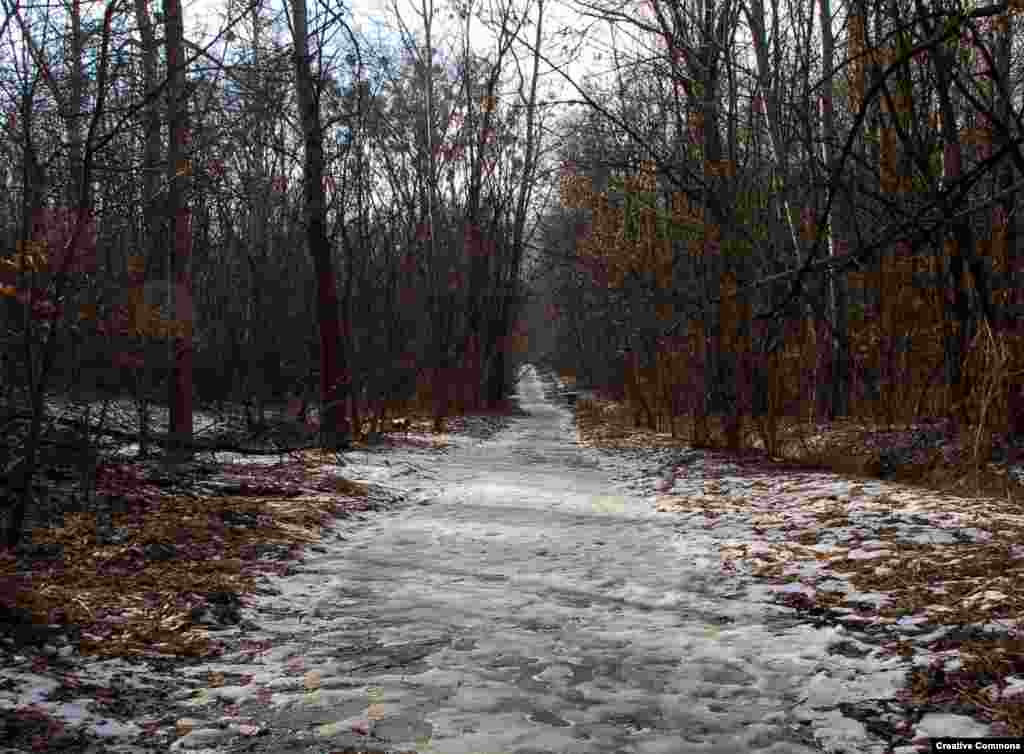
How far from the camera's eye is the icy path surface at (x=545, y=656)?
2627mm

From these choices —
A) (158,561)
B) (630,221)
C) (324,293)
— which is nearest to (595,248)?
(630,221)

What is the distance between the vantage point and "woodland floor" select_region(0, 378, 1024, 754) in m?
2.63

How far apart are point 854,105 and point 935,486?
4.78 meters

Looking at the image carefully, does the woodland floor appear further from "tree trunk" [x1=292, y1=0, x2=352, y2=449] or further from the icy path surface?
"tree trunk" [x1=292, y1=0, x2=352, y2=449]

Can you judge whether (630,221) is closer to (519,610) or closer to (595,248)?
(595,248)

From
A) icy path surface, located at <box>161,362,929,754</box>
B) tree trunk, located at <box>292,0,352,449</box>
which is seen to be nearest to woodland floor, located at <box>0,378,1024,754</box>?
icy path surface, located at <box>161,362,929,754</box>

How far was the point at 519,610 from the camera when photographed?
13.4 ft

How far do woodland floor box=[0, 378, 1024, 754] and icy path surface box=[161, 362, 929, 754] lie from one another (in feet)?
0.06

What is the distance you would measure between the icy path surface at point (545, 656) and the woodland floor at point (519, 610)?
0.06 ft

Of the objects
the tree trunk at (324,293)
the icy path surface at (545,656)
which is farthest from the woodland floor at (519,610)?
the tree trunk at (324,293)

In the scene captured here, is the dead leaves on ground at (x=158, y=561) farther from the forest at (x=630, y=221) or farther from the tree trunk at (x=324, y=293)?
the tree trunk at (x=324, y=293)

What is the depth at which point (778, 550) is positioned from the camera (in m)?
5.29

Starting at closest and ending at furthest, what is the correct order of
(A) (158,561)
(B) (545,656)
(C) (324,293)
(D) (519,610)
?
(B) (545,656)
(D) (519,610)
(A) (158,561)
(C) (324,293)

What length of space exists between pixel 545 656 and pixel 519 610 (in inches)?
28.3
